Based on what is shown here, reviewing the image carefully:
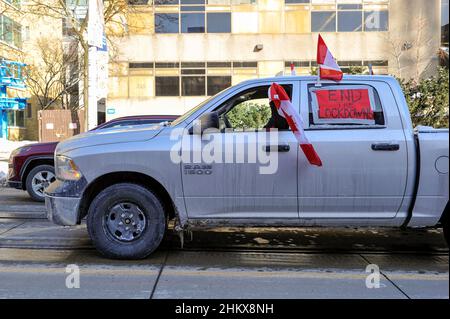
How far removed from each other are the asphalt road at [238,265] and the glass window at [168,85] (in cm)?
2475

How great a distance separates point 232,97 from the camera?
557cm

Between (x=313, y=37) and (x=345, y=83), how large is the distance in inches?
1050

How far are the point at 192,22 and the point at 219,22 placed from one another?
1693 mm

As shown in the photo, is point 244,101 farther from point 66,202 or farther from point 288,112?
point 66,202

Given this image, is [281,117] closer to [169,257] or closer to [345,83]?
[345,83]

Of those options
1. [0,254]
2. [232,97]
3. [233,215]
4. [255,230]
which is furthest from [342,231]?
[0,254]

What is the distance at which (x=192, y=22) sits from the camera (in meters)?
31.5

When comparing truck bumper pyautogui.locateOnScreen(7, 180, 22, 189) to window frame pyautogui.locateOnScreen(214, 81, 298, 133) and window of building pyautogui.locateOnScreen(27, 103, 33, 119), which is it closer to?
window frame pyautogui.locateOnScreen(214, 81, 298, 133)

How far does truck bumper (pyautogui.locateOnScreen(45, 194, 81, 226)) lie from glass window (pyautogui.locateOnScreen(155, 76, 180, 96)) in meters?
26.5

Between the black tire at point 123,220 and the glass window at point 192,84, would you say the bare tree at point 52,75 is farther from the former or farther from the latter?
the black tire at point 123,220

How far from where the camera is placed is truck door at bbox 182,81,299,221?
17.4 feet

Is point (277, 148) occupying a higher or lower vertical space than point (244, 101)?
lower

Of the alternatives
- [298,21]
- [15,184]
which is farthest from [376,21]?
[15,184]

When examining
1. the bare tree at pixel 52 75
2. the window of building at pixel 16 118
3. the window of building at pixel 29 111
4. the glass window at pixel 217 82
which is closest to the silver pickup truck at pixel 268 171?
the glass window at pixel 217 82
